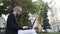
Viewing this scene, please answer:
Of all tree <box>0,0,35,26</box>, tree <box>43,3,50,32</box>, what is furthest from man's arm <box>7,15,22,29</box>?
tree <box>43,3,50,32</box>

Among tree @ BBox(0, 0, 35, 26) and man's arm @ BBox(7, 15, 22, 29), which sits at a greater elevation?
tree @ BBox(0, 0, 35, 26)

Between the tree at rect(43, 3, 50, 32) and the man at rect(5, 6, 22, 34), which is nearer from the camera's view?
the man at rect(5, 6, 22, 34)

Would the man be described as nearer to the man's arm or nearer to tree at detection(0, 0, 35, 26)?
the man's arm

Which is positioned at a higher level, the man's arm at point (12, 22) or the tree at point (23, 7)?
the tree at point (23, 7)

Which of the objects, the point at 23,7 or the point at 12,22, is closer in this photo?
the point at 12,22

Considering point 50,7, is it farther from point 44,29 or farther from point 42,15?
point 44,29

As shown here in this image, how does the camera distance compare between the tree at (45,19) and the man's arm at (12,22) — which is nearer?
the man's arm at (12,22)

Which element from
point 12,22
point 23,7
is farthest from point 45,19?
point 12,22

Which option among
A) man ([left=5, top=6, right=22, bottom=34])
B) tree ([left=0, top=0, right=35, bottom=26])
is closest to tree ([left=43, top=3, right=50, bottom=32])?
tree ([left=0, top=0, right=35, bottom=26])

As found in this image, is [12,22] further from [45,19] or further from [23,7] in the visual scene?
[45,19]

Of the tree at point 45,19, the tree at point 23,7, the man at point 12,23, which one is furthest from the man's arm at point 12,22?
the tree at point 45,19

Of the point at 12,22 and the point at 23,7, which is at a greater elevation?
the point at 23,7

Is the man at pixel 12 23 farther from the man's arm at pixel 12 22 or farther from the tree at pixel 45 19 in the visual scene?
the tree at pixel 45 19

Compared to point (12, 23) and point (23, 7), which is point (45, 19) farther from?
point (12, 23)
